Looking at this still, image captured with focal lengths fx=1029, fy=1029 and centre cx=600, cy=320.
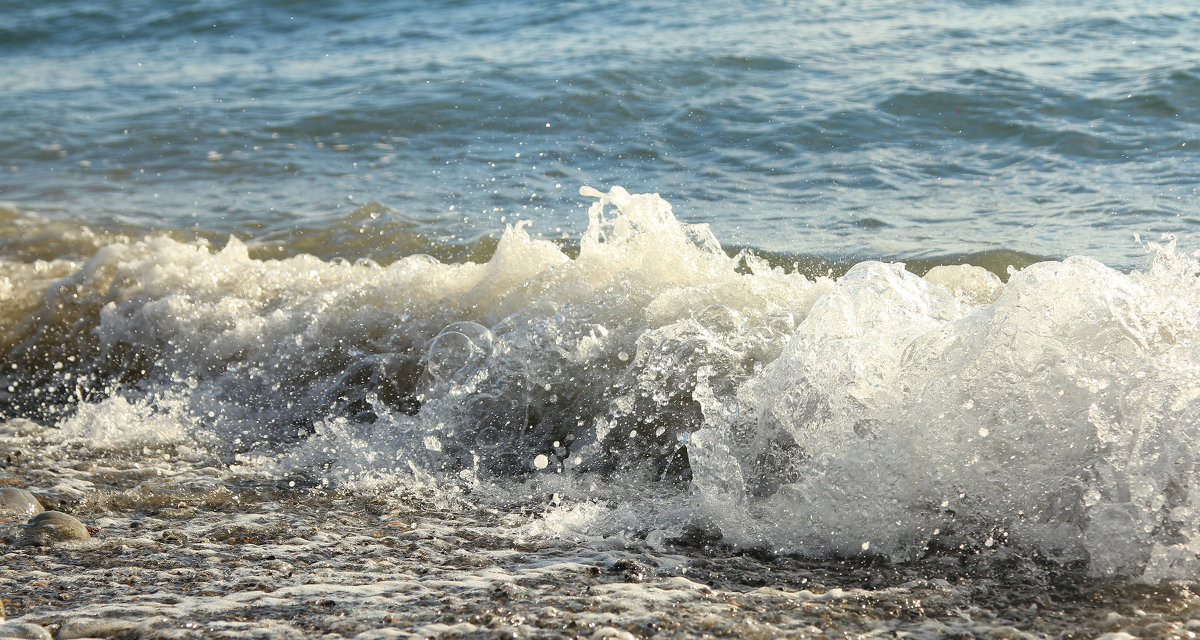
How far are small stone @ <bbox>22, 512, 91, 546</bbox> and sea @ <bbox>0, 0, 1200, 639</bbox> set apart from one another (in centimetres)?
5

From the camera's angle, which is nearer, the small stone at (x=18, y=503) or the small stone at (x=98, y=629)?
the small stone at (x=98, y=629)

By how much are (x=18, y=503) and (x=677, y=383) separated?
220 cm

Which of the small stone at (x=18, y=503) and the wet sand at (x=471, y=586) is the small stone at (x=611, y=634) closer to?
the wet sand at (x=471, y=586)

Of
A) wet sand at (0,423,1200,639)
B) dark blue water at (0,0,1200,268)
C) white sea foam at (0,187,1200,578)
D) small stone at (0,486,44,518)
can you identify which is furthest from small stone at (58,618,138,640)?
dark blue water at (0,0,1200,268)

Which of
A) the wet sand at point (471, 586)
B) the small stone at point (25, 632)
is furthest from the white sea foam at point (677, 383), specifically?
the small stone at point (25, 632)

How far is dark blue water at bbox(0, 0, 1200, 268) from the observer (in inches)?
230

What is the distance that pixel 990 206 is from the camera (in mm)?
5703

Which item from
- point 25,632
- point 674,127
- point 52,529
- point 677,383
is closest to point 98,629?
point 25,632

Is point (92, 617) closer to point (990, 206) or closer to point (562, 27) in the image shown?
point (990, 206)

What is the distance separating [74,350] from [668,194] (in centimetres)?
342

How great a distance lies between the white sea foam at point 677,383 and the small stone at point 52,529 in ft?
2.40

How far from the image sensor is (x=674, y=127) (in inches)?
A: 295

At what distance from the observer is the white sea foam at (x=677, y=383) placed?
9.26 ft

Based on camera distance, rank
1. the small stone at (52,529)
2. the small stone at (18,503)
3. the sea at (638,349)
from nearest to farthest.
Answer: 1. the sea at (638,349)
2. the small stone at (52,529)
3. the small stone at (18,503)
